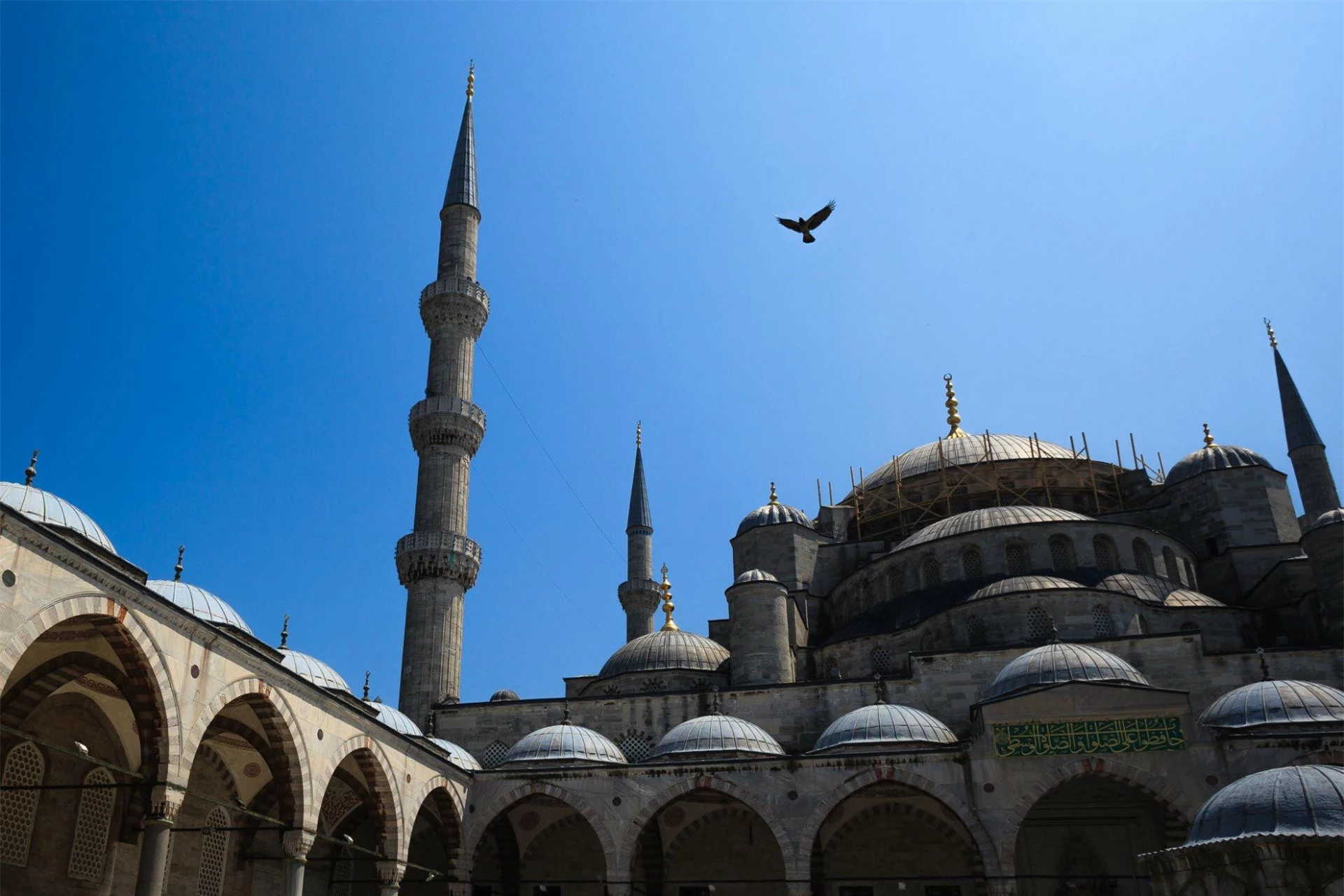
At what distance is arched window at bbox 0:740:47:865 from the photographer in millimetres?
11344

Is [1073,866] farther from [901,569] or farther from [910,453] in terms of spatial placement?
[910,453]

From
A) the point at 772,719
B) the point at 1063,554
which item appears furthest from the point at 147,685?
the point at 1063,554

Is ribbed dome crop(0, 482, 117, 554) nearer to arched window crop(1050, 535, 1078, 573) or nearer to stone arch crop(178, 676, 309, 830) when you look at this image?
stone arch crop(178, 676, 309, 830)

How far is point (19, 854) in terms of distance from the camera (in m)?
11.4

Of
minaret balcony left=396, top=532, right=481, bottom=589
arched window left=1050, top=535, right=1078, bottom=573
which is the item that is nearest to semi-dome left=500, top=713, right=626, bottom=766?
minaret balcony left=396, top=532, right=481, bottom=589

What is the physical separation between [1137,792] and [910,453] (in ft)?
42.3

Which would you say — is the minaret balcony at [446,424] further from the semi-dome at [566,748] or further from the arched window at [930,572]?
the arched window at [930,572]

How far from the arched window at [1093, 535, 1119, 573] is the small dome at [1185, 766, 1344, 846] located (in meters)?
12.6

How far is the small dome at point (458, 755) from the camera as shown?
54.9 feet

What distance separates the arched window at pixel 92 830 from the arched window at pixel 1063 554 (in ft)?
50.4

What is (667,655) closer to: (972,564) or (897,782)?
(972,564)

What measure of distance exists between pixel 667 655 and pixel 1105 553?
27.0ft

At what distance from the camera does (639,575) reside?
30.6 metres

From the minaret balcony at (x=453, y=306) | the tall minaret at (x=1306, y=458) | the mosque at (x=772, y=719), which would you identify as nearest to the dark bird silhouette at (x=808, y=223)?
the mosque at (x=772, y=719)
